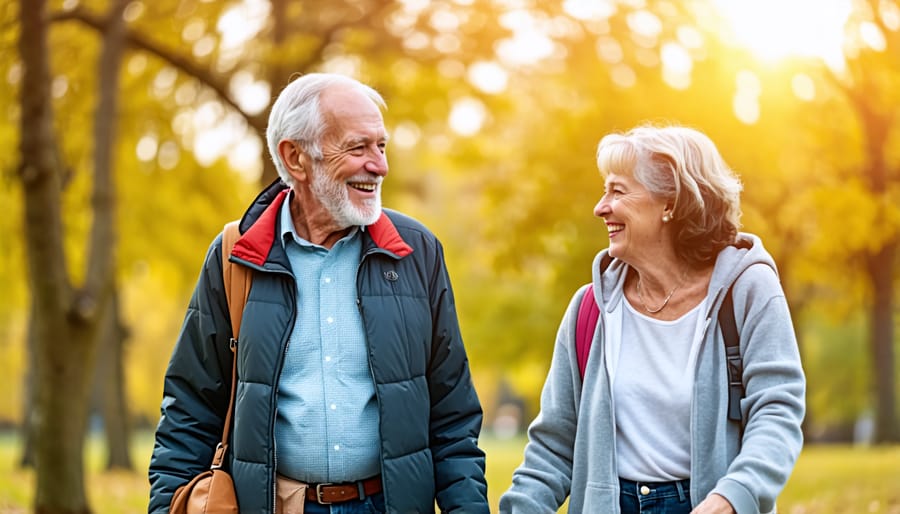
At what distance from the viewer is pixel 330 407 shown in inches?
153

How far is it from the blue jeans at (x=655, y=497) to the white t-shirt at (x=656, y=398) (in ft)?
0.07

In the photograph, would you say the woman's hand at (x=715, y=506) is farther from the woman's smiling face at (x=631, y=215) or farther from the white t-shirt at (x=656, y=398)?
the woman's smiling face at (x=631, y=215)

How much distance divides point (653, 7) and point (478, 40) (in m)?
2.02

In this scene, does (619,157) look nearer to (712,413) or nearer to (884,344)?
(712,413)

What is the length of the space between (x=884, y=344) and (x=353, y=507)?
1918 centimetres

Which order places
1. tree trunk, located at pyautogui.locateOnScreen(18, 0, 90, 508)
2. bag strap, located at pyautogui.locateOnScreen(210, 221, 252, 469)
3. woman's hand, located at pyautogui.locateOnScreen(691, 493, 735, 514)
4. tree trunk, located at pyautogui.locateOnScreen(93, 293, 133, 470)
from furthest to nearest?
tree trunk, located at pyautogui.locateOnScreen(93, 293, 133, 470) → tree trunk, located at pyautogui.locateOnScreen(18, 0, 90, 508) → bag strap, located at pyautogui.locateOnScreen(210, 221, 252, 469) → woman's hand, located at pyautogui.locateOnScreen(691, 493, 735, 514)

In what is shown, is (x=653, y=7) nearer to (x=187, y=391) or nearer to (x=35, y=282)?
(x=35, y=282)

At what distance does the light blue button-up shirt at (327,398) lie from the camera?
387 cm

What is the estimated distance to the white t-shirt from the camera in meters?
3.74

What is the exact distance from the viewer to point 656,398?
3799mm

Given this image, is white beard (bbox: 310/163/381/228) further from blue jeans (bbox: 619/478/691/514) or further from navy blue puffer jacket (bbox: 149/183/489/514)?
blue jeans (bbox: 619/478/691/514)

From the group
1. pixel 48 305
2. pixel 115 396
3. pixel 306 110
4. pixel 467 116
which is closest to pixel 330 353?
pixel 306 110

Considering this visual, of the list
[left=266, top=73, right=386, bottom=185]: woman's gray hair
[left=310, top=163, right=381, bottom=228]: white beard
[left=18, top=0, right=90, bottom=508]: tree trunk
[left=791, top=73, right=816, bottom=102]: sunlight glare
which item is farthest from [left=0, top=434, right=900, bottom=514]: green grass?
[left=266, top=73, right=386, bottom=185]: woman's gray hair

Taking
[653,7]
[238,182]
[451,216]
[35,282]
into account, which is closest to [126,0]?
[35,282]
